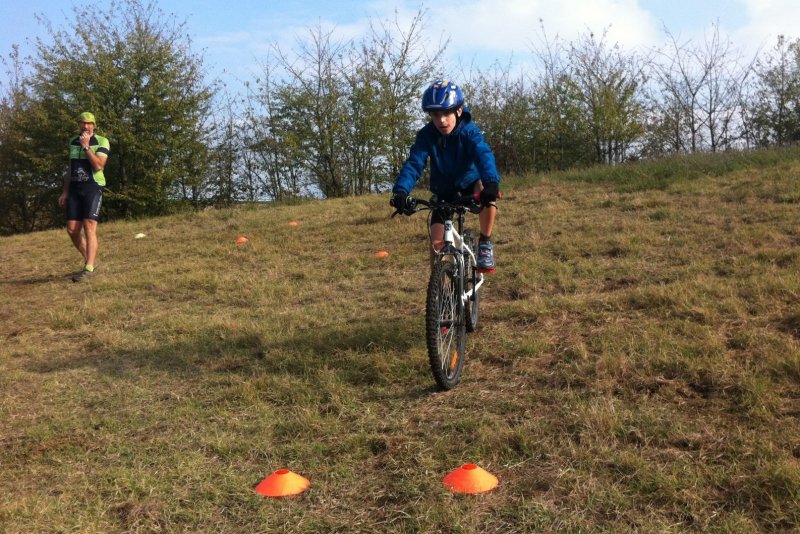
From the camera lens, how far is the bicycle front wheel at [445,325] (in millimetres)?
3492

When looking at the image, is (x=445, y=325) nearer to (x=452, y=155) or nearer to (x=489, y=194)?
(x=489, y=194)

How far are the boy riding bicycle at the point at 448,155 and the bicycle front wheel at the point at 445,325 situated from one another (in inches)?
13.2

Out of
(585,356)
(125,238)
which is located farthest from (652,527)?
(125,238)

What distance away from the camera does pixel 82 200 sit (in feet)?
24.8

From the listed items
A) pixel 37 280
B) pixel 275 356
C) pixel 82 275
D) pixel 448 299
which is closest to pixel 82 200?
pixel 82 275

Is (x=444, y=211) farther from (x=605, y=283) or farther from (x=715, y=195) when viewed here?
(x=715, y=195)

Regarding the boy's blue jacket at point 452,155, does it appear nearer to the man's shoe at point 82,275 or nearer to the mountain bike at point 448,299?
the mountain bike at point 448,299

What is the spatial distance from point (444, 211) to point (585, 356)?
4.29 feet

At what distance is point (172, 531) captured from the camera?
247cm

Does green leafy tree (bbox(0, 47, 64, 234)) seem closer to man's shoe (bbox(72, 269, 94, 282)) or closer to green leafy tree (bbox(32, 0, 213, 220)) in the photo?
green leafy tree (bbox(32, 0, 213, 220))

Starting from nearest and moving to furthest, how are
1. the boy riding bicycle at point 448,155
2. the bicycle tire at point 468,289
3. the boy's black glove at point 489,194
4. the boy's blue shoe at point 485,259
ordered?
the boy's black glove at point 489,194
the boy riding bicycle at point 448,155
the bicycle tire at point 468,289
the boy's blue shoe at point 485,259

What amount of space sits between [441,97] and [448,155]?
457 mm

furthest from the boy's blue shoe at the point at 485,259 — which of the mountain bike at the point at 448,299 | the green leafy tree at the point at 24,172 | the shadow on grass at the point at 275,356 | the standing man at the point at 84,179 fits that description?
the green leafy tree at the point at 24,172

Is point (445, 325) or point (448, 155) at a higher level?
point (448, 155)
